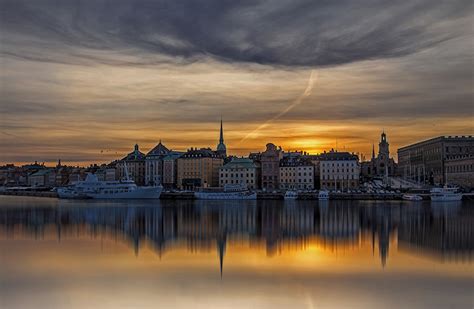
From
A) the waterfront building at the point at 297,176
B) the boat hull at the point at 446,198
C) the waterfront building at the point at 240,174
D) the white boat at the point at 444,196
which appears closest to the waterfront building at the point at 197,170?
the waterfront building at the point at 240,174

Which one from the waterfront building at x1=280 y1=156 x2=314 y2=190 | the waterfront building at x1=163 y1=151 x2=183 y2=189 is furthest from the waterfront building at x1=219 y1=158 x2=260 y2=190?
the waterfront building at x1=163 y1=151 x2=183 y2=189

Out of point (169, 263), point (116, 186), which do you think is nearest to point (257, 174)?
point (116, 186)

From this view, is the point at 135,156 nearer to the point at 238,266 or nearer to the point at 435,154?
the point at 435,154

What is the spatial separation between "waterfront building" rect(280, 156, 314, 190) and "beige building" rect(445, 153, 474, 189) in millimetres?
23844

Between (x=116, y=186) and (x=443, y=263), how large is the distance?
75.3m

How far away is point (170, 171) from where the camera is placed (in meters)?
122

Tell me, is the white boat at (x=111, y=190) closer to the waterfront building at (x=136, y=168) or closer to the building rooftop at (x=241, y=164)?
the building rooftop at (x=241, y=164)

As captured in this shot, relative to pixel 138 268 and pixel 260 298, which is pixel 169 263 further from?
pixel 260 298

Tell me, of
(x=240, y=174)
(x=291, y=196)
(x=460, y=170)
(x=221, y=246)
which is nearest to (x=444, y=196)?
(x=291, y=196)

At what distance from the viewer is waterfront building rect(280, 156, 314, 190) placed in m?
105

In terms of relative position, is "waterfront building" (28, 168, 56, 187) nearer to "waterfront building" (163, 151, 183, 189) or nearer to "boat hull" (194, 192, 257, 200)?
"waterfront building" (163, 151, 183, 189)

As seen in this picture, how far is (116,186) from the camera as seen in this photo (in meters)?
94.1

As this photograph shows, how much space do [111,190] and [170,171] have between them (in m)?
28.5

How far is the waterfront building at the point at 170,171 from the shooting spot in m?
121
